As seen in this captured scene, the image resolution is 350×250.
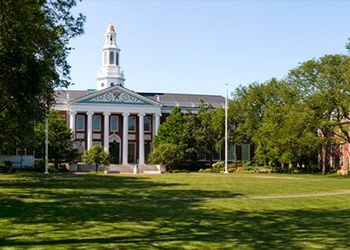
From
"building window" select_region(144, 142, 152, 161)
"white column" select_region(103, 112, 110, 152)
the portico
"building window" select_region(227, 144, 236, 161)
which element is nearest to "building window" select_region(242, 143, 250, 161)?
"building window" select_region(227, 144, 236, 161)

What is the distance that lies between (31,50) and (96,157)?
4846 cm

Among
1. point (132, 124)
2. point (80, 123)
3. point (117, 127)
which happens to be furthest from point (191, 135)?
point (80, 123)

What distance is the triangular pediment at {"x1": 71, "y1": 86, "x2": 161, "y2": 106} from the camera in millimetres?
80625

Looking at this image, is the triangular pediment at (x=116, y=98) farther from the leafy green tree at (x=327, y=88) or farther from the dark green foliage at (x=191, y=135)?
the leafy green tree at (x=327, y=88)

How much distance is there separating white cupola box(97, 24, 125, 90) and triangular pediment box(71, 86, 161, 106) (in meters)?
9.49

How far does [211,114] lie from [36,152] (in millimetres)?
24395

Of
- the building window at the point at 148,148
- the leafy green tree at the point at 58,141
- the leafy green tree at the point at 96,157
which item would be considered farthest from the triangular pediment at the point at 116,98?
the leafy green tree at the point at 58,141

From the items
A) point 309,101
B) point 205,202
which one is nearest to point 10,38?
point 205,202

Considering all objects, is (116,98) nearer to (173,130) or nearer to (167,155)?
(173,130)

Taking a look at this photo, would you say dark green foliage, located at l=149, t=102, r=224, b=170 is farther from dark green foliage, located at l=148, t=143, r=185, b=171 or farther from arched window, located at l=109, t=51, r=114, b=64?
arched window, located at l=109, t=51, r=114, b=64

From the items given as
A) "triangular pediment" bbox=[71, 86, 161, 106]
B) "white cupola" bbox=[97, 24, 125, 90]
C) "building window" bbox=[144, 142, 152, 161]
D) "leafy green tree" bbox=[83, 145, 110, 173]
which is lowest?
"leafy green tree" bbox=[83, 145, 110, 173]

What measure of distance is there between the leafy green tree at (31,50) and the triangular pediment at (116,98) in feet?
178

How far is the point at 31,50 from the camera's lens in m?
21.0

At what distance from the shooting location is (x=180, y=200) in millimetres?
22547
